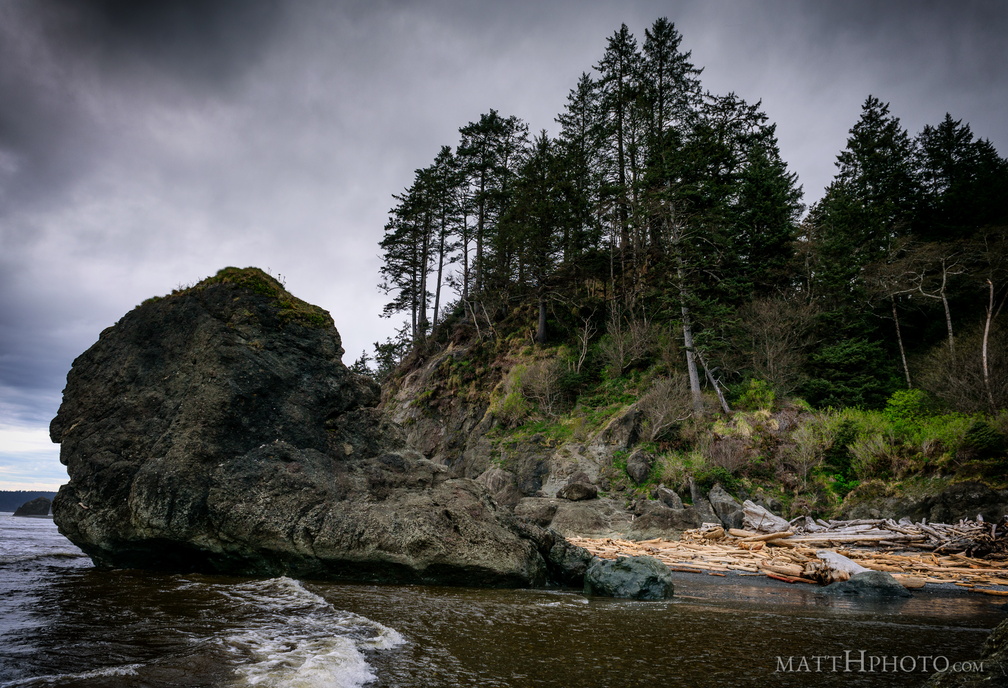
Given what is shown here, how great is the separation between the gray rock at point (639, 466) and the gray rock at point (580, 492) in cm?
165

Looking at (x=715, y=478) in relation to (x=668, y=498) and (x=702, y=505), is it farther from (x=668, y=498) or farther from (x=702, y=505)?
(x=668, y=498)

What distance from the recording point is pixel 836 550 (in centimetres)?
1127

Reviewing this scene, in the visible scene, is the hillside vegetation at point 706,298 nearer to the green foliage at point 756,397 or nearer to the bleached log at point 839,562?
the green foliage at point 756,397

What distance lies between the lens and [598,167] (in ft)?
106

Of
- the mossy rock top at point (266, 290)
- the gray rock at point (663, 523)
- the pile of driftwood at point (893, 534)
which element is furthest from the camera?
the gray rock at point (663, 523)

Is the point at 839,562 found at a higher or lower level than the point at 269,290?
lower

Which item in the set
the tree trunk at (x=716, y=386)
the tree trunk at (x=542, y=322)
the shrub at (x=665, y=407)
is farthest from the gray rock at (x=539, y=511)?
the tree trunk at (x=542, y=322)

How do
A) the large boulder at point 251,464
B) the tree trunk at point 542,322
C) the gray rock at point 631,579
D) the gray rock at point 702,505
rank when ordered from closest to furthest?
1. the gray rock at point 631,579
2. the large boulder at point 251,464
3. the gray rock at point 702,505
4. the tree trunk at point 542,322

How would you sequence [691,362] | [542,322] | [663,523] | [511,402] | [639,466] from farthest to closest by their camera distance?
[542,322] → [511,402] → [691,362] → [639,466] → [663,523]

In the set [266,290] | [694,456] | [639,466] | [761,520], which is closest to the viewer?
Answer: [266,290]

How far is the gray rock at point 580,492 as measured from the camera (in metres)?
17.3

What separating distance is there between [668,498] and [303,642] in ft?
46.6

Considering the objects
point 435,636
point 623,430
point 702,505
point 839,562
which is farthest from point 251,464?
point 623,430

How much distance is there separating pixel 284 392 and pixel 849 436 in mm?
17896
